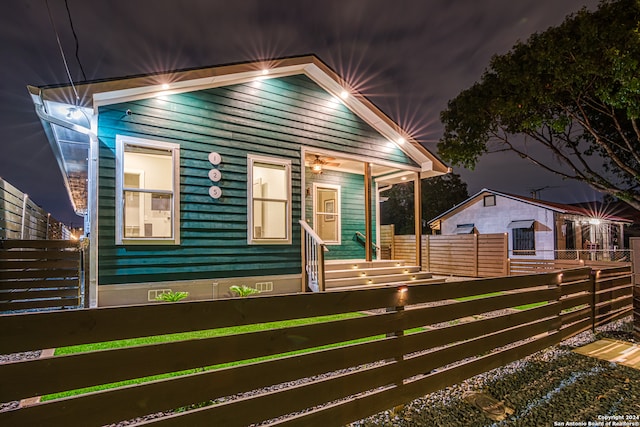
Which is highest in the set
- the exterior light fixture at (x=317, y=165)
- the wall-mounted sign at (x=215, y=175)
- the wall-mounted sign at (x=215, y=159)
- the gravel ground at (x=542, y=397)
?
the exterior light fixture at (x=317, y=165)

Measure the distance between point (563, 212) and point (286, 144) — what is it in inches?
637

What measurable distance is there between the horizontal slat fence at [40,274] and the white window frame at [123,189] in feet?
3.80

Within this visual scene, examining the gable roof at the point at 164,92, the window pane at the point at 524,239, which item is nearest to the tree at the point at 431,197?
the window pane at the point at 524,239

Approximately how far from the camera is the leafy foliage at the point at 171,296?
213 inches

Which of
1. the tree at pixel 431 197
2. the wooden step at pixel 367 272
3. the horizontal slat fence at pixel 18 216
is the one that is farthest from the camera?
the tree at pixel 431 197

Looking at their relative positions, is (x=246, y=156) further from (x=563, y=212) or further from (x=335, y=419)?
(x=563, y=212)

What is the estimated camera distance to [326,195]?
31.3 feet

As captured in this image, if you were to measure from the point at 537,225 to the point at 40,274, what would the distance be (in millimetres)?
19859

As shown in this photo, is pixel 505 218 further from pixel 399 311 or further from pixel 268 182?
pixel 399 311

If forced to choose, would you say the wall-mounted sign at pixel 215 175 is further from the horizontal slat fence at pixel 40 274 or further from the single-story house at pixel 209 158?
the horizontal slat fence at pixel 40 274

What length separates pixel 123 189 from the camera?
17.8 ft

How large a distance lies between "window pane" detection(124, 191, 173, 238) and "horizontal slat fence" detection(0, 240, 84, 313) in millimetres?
1035

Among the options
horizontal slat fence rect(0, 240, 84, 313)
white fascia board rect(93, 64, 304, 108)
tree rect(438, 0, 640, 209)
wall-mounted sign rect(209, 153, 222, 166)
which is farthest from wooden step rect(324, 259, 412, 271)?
tree rect(438, 0, 640, 209)

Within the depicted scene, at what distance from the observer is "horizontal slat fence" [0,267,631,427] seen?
4.81 ft
